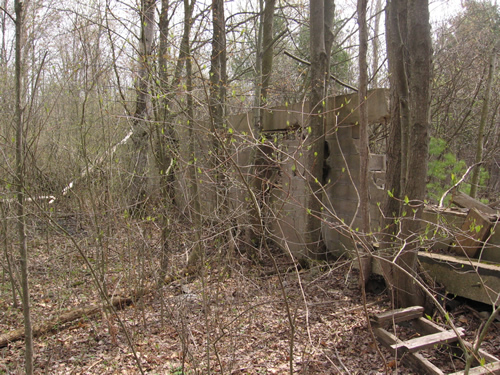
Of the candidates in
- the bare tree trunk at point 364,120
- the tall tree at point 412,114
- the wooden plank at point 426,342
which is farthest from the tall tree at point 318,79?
the wooden plank at point 426,342

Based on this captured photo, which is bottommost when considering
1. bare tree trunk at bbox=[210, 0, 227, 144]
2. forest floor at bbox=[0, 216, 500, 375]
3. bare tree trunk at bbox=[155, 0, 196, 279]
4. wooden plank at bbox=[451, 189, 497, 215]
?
forest floor at bbox=[0, 216, 500, 375]

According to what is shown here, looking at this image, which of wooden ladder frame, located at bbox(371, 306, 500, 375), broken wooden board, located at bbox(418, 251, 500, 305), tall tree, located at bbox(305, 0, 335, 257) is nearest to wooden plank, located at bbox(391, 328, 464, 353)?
wooden ladder frame, located at bbox(371, 306, 500, 375)

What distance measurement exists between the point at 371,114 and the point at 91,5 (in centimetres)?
398

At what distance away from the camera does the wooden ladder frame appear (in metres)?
3.21

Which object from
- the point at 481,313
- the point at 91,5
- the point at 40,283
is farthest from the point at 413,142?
the point at 40,283

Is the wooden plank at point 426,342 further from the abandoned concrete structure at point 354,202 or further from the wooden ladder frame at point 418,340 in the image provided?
the abandoned concrete structure at point 354,202

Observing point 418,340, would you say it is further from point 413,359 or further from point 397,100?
point 397,100

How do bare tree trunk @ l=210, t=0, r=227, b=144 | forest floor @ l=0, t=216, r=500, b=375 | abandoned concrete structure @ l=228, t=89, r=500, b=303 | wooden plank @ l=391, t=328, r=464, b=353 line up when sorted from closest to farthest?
wooden plank @ l=391, t=328, r=464, b=353 → forest floor @ l=0, t=216, r=500, b=375 → abandoned concrete structure @ l=228, t=89, r=500, b=303 → bare tree trunk @ l=210, t=0, r=227, b=144

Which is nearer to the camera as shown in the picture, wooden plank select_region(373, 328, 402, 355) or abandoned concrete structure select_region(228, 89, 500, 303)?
wooden plank select_region(373, 328, 402, 355)

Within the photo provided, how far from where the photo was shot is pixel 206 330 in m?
3.76

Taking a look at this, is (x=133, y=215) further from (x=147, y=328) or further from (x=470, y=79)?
(x=470, y=79)

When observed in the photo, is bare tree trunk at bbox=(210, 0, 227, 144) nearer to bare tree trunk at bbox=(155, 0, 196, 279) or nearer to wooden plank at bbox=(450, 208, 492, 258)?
bare tree trunk at bbox=(155, 0, 196, 279)

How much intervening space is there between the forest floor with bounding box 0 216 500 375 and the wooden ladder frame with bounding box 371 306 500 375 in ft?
0.43

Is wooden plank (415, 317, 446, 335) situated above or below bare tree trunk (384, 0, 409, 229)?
below
